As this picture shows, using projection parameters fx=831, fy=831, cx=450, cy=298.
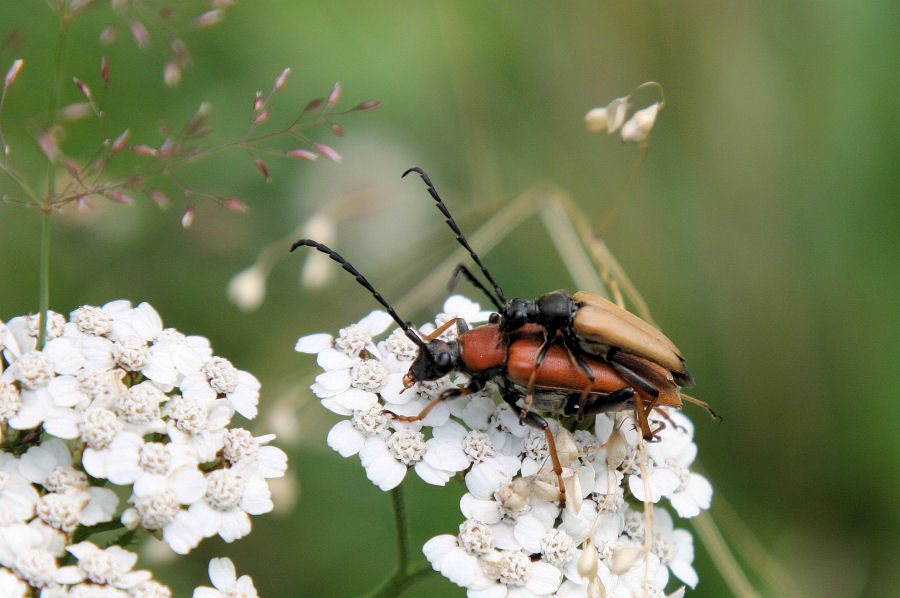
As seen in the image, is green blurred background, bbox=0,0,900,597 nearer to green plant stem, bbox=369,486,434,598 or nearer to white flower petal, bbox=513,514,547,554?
green plant stem, bbox=369,486,434,598

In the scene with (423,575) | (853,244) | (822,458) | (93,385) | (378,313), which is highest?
(93,385)

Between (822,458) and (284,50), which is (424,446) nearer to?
(822,458)

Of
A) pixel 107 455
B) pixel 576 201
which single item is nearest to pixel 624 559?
pixel 107 455

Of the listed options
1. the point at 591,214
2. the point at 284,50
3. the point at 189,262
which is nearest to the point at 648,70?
the point at 591,214

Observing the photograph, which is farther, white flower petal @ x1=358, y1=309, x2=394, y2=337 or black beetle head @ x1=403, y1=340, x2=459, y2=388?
white flower petal @ x1=358, y1=309, x2=394, y2=337

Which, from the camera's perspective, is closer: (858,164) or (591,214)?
(858,164)

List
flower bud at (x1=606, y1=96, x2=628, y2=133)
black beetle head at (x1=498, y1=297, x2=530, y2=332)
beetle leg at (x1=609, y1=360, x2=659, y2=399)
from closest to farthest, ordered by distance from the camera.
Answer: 1. beetle leg at (x1=609, y1=360, x2=659, y2=399)
2. black beetle head at (x1=498, y1=297, x2=530, y2=332)
3. flower bud at (x1=606, y1=96, x2=628, y2=133)

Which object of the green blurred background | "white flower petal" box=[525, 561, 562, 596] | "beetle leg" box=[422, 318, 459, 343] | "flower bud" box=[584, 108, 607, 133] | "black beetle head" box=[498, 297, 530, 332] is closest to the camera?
"white flower petal" box=[525, 561, 562, 596]

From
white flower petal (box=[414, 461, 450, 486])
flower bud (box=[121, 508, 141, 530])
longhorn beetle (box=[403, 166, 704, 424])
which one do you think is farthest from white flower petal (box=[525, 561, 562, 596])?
flower bud (box=[121, 508, 141, 530])
